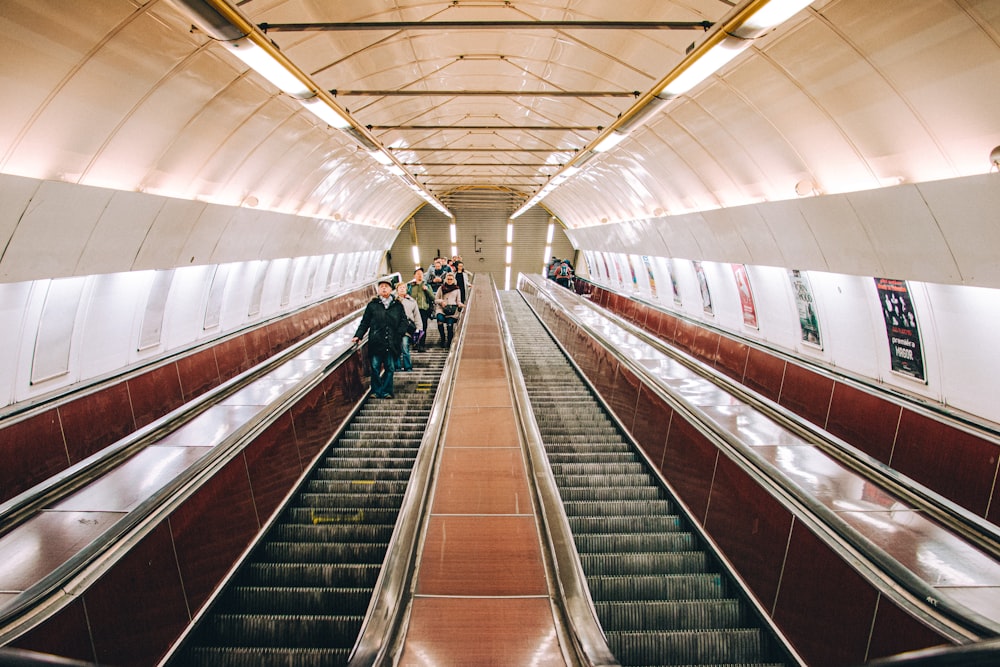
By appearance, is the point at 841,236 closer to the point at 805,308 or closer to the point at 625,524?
the point at 805,308

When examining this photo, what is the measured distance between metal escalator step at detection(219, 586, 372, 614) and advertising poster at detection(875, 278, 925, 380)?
28.3 feet

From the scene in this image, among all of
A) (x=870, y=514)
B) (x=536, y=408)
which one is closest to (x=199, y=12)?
(x=870, y=514)

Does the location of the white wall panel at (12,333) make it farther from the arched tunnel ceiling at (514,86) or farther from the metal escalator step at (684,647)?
the metal escalator step at (684,647)

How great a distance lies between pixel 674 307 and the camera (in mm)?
17328

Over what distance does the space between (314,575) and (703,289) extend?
47.0 feet

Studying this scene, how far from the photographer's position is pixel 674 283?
56.5ft

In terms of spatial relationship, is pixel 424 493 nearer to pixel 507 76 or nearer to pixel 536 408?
pixel 536 408

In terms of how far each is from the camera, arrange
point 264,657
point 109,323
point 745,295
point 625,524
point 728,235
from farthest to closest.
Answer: point 745,295 → point 728,235 → point 109,323 → point 625,524 → point 264,657

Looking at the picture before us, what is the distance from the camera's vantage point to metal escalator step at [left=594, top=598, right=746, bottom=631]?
3316 mm

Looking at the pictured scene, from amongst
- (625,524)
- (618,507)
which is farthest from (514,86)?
(625,524)

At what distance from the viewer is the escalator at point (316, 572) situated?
9.89 ft

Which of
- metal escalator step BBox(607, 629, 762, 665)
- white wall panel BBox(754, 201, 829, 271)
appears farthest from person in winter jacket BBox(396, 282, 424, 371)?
white wall panel BBox(754, 201, 829, 271)

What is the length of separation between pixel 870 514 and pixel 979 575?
591mm

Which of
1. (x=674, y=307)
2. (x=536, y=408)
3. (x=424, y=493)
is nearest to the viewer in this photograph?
Answer: (x=424, y=493)
